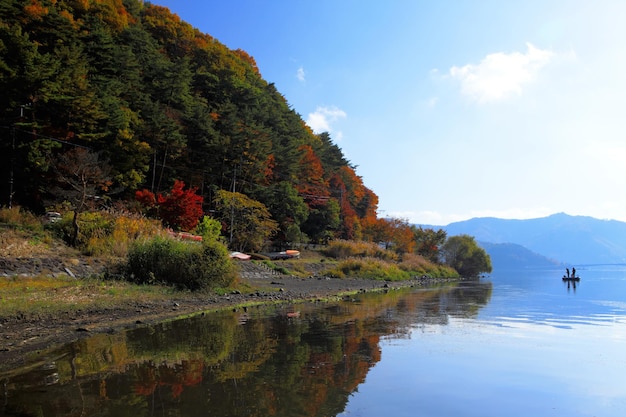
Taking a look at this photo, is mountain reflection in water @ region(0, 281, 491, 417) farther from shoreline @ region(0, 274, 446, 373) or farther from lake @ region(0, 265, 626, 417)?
shoreline @ region(0, 274, 446, 373)

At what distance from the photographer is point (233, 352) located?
8703 millimetres

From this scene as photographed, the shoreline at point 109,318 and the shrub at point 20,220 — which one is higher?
the shrub at point 20,220

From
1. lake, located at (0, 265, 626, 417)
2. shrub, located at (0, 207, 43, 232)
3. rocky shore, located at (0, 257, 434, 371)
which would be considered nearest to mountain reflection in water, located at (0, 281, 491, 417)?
lake, located at (0, 265, 626, 417)

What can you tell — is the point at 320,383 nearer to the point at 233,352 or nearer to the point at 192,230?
the point at 233,352

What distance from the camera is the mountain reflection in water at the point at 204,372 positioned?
5.53 metres

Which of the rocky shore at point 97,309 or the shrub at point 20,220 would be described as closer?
the rocky shore at point 97,309

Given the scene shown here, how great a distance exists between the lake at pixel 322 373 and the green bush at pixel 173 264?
4875mm

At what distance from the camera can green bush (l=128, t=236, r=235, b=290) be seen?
1720 cm

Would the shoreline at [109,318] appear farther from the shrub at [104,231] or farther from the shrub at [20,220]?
the shrub at [20,220]

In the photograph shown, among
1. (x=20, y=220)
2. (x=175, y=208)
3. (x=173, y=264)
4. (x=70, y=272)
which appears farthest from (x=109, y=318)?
(x=175, y=208)

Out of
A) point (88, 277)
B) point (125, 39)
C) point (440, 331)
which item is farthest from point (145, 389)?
point (125, 39)

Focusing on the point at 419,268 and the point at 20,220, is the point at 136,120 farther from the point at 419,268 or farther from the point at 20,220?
the point at 419,268

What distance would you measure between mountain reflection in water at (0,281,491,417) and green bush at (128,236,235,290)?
202 inches

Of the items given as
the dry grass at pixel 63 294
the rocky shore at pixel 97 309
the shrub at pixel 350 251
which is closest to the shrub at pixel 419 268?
the shrub at pixel 350 251
